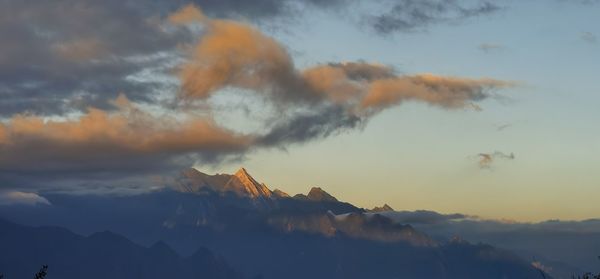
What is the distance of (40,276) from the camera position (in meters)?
136

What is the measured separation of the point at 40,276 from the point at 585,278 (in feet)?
322

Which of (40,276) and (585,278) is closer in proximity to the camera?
(40,276)

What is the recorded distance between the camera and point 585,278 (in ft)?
550
